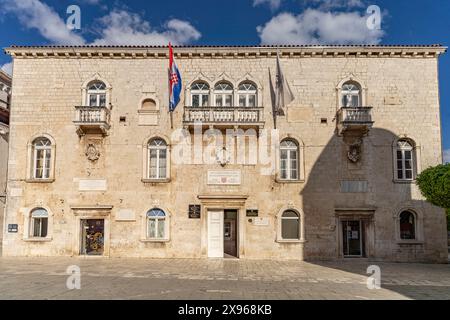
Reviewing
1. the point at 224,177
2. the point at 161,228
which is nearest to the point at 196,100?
the point at 224,177

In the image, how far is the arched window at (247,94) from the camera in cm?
1920

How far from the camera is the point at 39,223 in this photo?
60.8 feet

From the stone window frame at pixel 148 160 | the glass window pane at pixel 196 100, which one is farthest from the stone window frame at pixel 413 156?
the stone window frame at pixel 148 160

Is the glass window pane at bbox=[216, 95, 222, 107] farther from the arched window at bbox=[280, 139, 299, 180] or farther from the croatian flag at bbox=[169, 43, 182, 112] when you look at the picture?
the arched window at bbox=[280, 139, 299, 180]

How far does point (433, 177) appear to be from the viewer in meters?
14.6

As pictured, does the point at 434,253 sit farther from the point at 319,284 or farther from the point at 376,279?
the point at 319,284

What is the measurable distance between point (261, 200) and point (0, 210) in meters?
17.4

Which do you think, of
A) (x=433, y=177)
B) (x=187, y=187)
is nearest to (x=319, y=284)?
(x=433, y=177)

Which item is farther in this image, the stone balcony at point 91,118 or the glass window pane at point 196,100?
the glass window pane at point 196,100

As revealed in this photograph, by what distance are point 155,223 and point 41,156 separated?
6768mm

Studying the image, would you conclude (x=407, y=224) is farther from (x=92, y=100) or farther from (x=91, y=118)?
(x=92, y=100)

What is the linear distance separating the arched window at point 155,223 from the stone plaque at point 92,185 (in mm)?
2640

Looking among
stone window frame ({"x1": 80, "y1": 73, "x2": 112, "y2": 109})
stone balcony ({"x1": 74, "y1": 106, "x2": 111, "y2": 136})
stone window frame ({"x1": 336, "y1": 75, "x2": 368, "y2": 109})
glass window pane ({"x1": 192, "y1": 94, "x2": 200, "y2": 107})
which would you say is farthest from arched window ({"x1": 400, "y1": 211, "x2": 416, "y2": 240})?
stone window frame ({"x1": 80, "y1": 73, "x2": 112, "y2": 109})

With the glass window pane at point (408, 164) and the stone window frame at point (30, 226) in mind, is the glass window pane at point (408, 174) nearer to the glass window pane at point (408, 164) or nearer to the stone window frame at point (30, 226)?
the glass window pane at point (408, 164)
